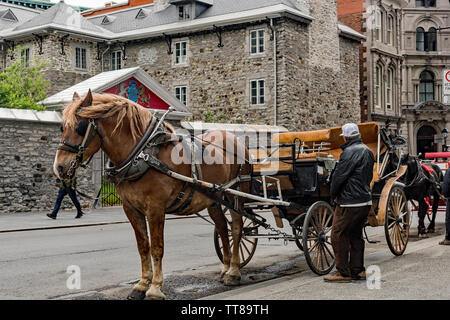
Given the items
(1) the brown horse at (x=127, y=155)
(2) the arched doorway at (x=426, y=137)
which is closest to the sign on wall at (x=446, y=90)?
(1) the brown horse at (x=127, y=155)

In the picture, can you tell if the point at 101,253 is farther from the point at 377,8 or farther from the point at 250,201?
the point at 377,8

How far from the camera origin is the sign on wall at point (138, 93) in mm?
23047

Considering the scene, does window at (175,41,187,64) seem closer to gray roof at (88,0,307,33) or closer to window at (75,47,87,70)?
gray roof at (88,0,307,33)

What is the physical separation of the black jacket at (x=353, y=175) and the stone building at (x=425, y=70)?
40.4 m

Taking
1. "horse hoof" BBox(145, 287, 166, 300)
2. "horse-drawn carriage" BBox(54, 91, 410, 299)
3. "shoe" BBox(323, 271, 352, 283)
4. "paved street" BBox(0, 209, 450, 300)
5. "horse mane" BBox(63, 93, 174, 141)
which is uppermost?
"horse mane" BBox(63, 93, 174, 141)

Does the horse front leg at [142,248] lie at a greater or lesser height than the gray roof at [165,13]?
lesser

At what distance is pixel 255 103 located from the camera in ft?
100

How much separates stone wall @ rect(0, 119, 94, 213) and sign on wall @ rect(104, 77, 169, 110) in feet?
13.5

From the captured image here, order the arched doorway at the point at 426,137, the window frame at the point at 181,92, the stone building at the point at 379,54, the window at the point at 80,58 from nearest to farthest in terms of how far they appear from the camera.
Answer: the window frame at the point at 181,92 → the window at the point at 80,58 → the stone building at the point at 379,54 → the arched doorway at the point at 426,137

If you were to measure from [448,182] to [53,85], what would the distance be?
1033 inches

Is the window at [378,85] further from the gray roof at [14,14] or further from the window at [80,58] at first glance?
the gray roof at [14,14]

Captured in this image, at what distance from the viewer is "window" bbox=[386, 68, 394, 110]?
42000mm

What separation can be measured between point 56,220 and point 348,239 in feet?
36.9

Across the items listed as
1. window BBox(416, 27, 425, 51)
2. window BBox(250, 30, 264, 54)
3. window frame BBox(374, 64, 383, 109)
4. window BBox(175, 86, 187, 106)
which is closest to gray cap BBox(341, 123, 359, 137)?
window BBox(250, 30, 264, 54)
